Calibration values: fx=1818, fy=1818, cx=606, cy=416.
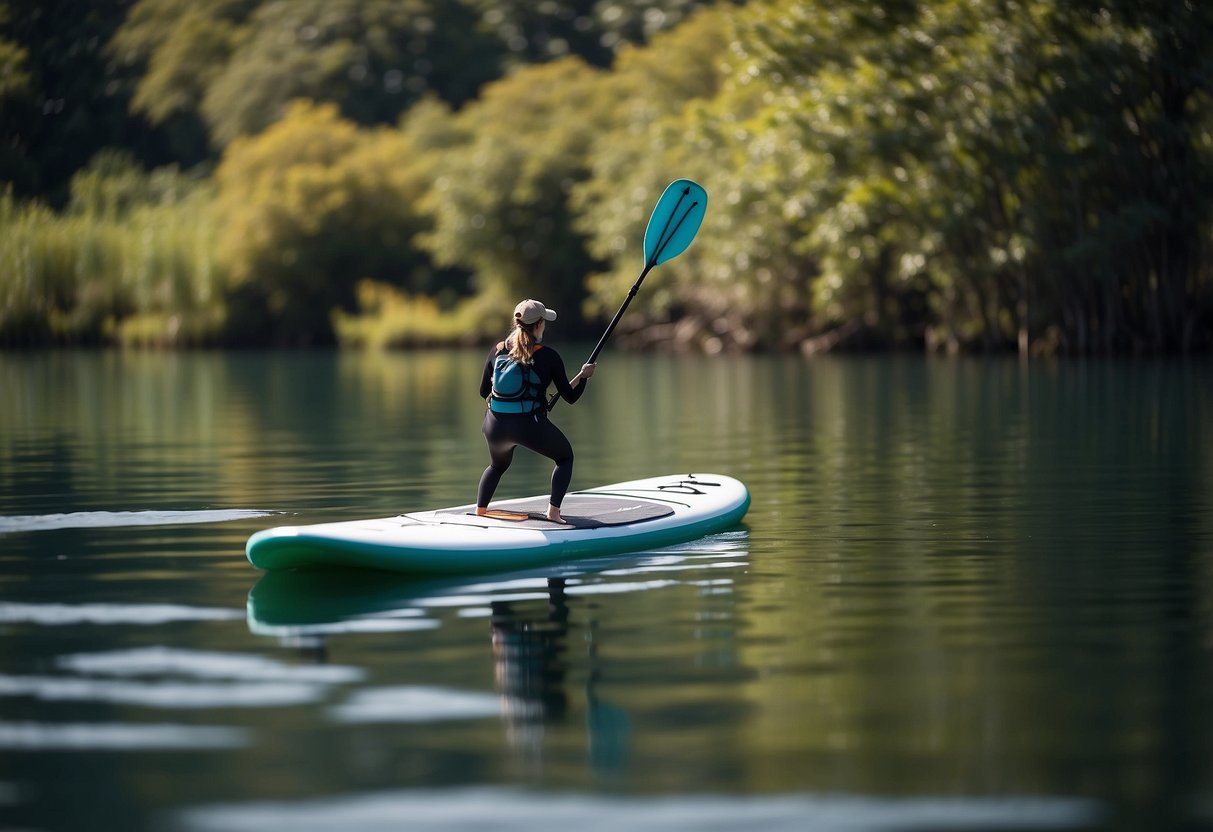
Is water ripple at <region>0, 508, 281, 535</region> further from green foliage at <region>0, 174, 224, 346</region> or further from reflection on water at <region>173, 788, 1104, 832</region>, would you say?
green foliage at <region>0, 174, 224, 346</region>

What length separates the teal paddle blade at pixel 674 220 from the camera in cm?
1245

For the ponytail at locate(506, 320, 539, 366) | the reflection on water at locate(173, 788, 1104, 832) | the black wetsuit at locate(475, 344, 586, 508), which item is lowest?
the reflection on water at locate(173, 788, 1104, 832)

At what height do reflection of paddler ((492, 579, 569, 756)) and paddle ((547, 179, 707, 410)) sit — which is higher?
paddle ((547, 179, 707, 410))

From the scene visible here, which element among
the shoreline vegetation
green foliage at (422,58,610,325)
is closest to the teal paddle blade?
the shoreline vegetation

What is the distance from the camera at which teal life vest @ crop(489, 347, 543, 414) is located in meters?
9.85

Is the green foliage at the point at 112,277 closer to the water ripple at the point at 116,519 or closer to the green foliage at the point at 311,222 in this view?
the green foliage at the point at 311,222

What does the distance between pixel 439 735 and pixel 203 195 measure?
59951mm

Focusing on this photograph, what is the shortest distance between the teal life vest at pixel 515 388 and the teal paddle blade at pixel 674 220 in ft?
8.92

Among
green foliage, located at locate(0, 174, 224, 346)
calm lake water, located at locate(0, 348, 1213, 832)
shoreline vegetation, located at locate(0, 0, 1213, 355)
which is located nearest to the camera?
calm lake water, located at locate(0, 348, 1213, 832)

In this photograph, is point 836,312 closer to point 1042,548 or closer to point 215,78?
point 1042,548

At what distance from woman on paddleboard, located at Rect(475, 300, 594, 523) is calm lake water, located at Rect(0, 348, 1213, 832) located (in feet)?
2.30

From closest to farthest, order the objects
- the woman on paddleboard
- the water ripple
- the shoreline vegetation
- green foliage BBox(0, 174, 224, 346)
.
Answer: the woman on paddleboard < the water ripple < the shoreline vegetation < green foliage BBox(0, 174, 224, 346)

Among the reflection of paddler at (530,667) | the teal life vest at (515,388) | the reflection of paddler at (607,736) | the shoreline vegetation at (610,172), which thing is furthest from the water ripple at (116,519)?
the shoreline vegetation at (610,172)

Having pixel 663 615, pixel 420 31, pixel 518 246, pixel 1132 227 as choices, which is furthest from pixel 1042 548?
pixel 420 31
